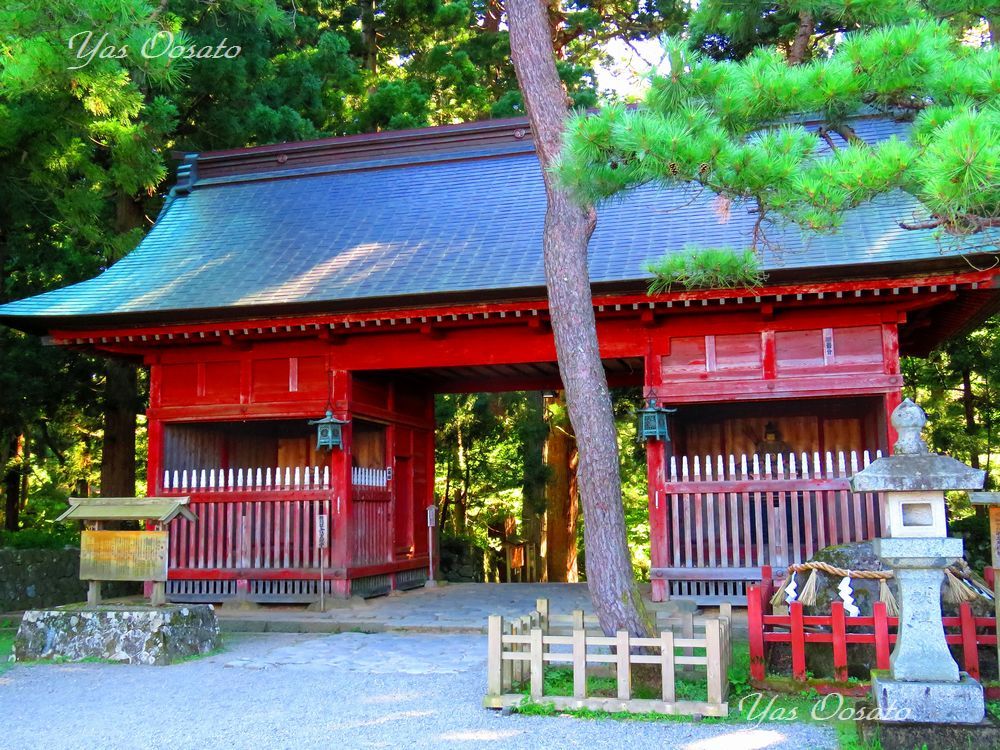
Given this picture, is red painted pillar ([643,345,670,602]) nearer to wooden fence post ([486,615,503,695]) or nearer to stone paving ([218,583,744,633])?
stone paving ([218,583,744,633])

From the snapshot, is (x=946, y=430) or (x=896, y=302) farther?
(x=946, y=430)

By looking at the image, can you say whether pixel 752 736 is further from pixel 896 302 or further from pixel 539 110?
pixel 896 302

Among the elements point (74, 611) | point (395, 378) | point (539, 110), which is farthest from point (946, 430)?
point (74, 611)

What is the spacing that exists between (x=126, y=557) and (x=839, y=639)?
243 inches

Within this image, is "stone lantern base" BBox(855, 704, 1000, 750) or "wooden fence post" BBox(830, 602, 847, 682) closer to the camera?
"stone lantern base" BBox(855, 704, 1000, 750)

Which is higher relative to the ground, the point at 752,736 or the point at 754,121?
the point at 754,121

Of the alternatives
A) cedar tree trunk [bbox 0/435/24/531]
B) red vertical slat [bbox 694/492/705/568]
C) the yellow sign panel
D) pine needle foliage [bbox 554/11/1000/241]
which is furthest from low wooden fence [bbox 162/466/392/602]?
cedar tree trunk [bbox 0/435/24/531]

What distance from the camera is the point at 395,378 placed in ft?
41.3

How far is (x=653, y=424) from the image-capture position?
979cm

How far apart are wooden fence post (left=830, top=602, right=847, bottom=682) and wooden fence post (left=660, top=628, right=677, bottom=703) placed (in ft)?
3.81

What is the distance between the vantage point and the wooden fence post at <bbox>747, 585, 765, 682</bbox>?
586 centimetres

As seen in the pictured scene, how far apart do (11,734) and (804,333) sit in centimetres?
821

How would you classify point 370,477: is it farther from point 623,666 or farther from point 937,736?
point 937,736

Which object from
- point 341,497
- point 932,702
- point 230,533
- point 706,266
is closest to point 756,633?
point 932,702
